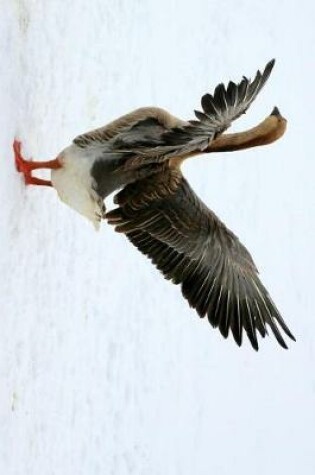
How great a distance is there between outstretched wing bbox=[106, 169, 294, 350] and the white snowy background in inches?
10.4

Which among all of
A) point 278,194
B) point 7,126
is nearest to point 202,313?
point 7,126

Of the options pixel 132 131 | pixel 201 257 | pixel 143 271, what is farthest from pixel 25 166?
pixel 143 271

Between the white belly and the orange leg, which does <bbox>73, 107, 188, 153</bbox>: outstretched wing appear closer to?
the white belly

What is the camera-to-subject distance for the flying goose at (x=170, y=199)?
2.18m

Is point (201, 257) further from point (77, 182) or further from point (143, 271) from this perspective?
point (143, 271)

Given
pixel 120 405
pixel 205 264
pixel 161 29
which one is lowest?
pixel 120 405

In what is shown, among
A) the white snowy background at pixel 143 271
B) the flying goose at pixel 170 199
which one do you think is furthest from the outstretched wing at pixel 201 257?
the white snowy background at pixel 143 271

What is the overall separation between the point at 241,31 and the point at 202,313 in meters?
1.78

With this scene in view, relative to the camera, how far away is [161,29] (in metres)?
3.54

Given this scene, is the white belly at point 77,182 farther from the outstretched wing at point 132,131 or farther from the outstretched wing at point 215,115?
the outstretched wing at point 215,115

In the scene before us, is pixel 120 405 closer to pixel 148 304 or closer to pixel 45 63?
pixel 148 304

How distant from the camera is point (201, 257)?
8.11ft

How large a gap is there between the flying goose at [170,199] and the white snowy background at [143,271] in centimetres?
17

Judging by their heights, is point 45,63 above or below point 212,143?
above
